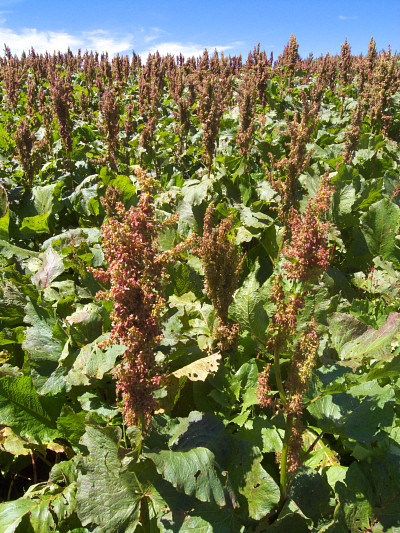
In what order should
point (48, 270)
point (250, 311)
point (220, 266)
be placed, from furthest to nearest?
point (48, 270) → point (250, 311) → point (220, 266)

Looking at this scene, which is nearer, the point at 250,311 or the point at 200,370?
the point at 200,370

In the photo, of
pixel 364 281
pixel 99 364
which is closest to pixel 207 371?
pixel 99 364

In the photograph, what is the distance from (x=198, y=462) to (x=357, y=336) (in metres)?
1.36

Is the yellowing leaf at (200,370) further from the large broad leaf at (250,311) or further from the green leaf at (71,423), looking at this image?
the green leaf at (71,423)

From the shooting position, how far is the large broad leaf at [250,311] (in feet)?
7.60

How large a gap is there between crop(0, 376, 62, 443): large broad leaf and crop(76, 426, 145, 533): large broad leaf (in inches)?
22.6

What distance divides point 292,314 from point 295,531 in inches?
34.0

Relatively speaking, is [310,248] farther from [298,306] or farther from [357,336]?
[357,336]

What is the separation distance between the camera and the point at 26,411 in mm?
2090

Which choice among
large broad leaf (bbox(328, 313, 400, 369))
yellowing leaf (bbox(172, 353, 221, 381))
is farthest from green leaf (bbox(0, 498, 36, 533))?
large broad leaf (bbox(328, 313, 400, 369))

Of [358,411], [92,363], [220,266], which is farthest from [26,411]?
[358,411]

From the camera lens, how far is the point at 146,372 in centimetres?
142

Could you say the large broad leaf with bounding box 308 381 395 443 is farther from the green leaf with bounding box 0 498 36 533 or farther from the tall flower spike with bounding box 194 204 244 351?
the green leaf with bounding box 0 498 36 533

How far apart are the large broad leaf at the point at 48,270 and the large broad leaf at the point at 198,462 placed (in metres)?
1.69
